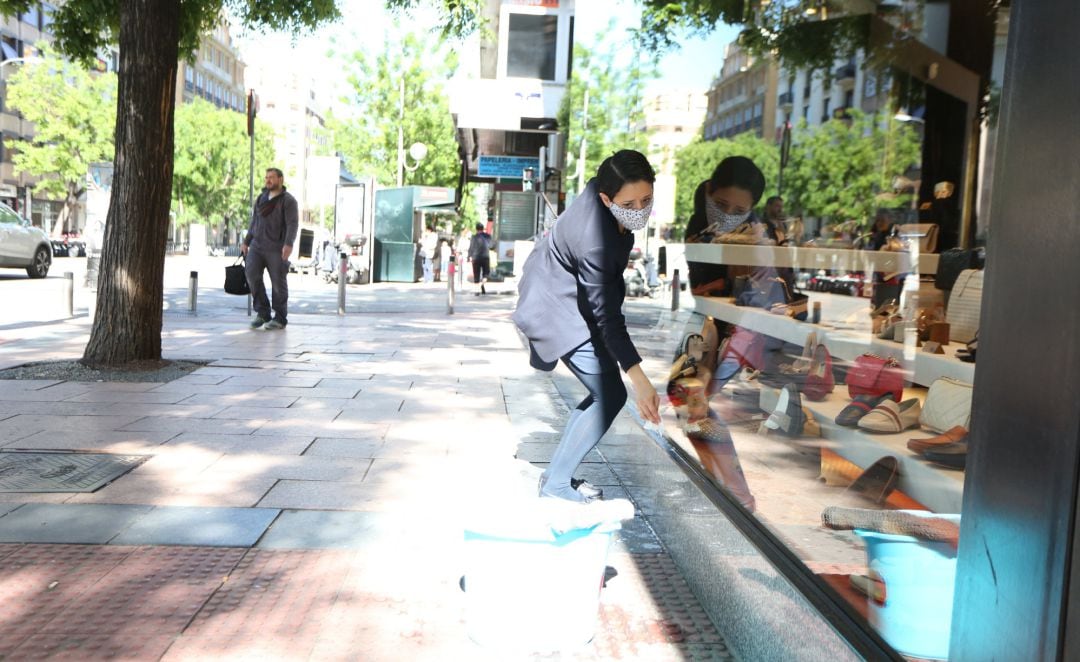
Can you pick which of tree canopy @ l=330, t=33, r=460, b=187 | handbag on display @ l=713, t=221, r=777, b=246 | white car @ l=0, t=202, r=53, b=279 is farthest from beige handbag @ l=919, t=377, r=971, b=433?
tree canopy @ l=330, t=33, r=460, b=187

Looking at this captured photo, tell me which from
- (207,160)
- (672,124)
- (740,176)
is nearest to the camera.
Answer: (740,176)

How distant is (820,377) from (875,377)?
1.42 ft

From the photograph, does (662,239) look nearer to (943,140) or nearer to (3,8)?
(943,140)

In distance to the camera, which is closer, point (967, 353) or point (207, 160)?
point (967, 353)

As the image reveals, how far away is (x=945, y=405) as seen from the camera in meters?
3.05

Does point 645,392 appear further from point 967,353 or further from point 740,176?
point 740,176

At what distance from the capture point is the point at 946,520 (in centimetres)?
241

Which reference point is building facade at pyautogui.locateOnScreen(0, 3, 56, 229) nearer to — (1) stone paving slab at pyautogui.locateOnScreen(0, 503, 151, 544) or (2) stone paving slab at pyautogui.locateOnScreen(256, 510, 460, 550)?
(1) stone paving slab at pyautogui.locateOnScreen(0, 503, 151, 544)

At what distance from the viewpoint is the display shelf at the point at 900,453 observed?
263cm

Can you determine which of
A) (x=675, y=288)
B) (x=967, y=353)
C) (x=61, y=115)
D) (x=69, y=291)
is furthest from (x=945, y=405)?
(x=61, y=115)

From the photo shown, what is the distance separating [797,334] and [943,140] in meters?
1.07

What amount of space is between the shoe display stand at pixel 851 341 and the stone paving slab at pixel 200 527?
2.32m

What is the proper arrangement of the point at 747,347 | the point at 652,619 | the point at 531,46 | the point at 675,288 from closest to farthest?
the point at 652,619 → the point at 747,347 → the point at 675,288 → the point at 531,46

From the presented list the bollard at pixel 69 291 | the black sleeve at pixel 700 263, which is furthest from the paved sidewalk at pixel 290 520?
the bollard at pixel 69 291
